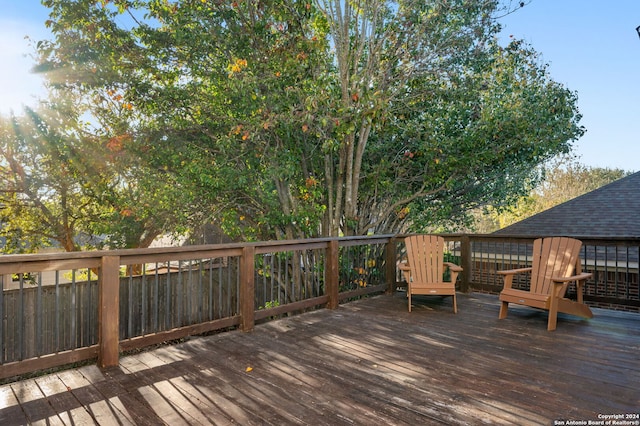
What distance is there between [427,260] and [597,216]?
23.0ft

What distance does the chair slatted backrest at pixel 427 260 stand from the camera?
4887mm

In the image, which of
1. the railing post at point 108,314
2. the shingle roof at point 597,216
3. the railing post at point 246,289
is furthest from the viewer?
the shingle roof at point 597,216

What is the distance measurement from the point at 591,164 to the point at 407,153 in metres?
22.8

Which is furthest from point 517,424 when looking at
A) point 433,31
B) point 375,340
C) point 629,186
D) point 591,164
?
point 591,164

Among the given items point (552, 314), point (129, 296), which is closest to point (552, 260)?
point (552, 314)

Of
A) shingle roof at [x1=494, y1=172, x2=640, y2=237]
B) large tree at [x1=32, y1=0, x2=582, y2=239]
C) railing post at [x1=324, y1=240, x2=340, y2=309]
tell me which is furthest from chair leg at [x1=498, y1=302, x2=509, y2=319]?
shingle roof at [x1=494, y1=172, x2=640, y2=237]

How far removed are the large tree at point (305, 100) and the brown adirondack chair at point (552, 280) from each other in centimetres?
299

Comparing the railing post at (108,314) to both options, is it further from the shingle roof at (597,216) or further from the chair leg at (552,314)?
the shingle roof at (597,216)

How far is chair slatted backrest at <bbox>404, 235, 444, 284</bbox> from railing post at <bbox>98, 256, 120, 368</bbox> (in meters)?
3.31

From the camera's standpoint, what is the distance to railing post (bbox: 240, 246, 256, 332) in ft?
12.4

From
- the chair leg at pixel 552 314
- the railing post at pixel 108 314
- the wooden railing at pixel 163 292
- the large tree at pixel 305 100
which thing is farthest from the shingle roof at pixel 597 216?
the railing post at pixel 108 314

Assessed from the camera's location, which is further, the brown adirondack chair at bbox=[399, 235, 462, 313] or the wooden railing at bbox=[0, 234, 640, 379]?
the brown adirondack chair at bbox=[399, 235, 462, 313]

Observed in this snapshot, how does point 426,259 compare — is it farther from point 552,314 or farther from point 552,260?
point 552,314

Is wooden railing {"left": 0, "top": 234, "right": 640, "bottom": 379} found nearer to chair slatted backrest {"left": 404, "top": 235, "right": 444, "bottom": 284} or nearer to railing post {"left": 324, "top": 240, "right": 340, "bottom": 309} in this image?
railing post {"left": 324, "top": 240, "right": 340, "bottom": 309}
